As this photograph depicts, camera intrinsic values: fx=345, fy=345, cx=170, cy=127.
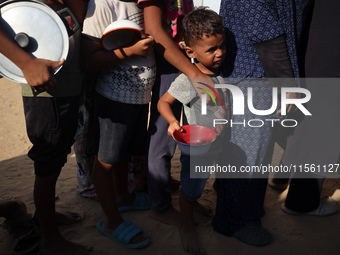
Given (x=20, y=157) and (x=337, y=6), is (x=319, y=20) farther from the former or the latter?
(x=20, y=157)

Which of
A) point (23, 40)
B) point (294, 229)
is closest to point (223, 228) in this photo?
point (294, 229)

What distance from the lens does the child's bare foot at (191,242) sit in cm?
238

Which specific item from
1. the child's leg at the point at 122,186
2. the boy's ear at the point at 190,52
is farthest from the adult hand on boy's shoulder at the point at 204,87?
the child's leg at the point at 122,186

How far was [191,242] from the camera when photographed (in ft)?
7.93

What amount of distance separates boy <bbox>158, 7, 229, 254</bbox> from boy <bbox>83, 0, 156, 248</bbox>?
20cm

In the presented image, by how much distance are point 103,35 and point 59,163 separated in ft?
2.72

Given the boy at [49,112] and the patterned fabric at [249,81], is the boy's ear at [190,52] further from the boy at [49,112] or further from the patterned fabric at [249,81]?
the boy at [49,112]

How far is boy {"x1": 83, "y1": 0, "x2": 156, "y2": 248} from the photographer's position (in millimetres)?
2008

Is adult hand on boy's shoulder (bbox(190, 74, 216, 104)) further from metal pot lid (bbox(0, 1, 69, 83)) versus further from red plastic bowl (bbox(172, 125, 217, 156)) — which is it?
metal pot lid (bbox(0, 1, 69, 83))

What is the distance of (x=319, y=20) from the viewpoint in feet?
7.68

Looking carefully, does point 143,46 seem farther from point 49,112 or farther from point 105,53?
point 49,112

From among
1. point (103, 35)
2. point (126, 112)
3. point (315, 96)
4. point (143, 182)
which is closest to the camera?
point (103, 35)

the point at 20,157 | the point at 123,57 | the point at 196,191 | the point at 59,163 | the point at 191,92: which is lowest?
the point at 20,157

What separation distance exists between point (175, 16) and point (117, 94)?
62cm
